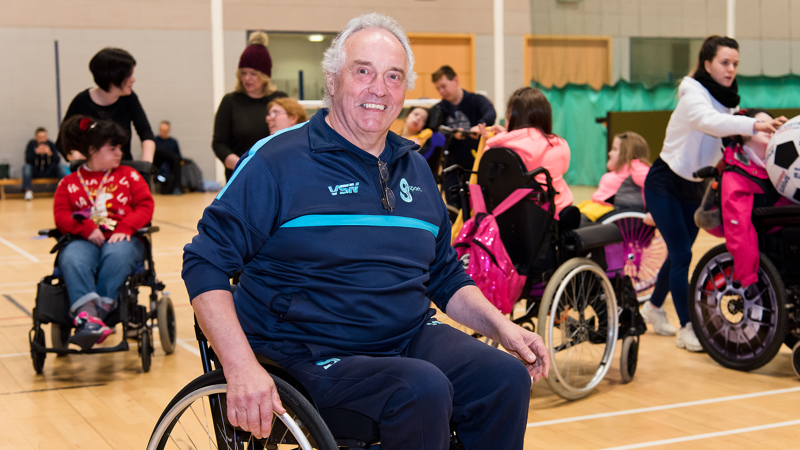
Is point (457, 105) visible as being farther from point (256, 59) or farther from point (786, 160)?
point (786, 160)

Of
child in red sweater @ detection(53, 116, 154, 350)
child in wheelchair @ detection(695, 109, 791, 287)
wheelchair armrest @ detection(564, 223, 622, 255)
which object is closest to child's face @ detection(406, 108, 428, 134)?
child in red sweater @ detection(53, 116, 154, 350)

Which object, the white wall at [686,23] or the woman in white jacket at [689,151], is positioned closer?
the woman in white jacket at [689,151]

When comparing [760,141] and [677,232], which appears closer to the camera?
[760,141]

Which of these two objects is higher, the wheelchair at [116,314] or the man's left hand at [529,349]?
the man's left hand at [529,349]

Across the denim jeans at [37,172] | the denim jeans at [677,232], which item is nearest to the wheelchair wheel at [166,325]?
the denim jeans at [677,232]

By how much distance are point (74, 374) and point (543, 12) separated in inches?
339

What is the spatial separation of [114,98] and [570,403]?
260cm

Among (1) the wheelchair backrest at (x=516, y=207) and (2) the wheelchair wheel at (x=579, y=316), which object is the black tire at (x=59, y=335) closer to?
(1) the wheelchair backrest at (x=516, y=207)

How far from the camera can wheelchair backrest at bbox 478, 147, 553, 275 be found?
321cm

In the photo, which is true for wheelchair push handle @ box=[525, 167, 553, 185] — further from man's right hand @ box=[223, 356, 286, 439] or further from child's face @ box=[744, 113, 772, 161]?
man's right hand @ box=[223, 356, 286, 439]

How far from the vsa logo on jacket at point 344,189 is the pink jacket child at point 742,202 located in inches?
89.2

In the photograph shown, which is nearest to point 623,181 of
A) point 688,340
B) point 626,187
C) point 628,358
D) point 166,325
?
point 626,187

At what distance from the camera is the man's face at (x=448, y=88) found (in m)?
6.36

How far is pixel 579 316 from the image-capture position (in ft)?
10.9
